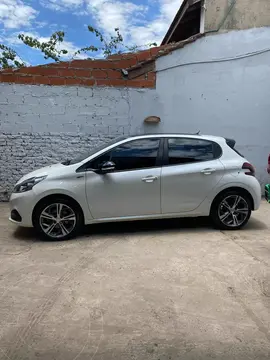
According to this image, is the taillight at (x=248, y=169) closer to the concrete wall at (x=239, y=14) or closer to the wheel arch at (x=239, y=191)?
the wheel arch at (x=239, y=191)

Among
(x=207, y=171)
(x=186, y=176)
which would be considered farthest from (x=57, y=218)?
(x=207, y=171)

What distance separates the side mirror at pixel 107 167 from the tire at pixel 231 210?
1.82 metres

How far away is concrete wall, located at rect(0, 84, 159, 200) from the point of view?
7941 millimetres

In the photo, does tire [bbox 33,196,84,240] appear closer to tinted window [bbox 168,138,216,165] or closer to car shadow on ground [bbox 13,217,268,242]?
car shadow on ground [bbox 13,217,268,242]

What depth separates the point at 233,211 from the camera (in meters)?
5.65

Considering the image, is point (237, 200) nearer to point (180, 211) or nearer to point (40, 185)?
point (180, 211)

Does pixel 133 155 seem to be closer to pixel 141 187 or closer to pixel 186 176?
pixel 141 187

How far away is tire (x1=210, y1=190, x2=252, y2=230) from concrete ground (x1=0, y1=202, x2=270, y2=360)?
0.24 m

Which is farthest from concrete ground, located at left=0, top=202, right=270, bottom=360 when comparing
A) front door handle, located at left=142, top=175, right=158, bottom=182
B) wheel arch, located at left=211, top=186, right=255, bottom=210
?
front door handle, located at left=142, top=175, right=158, bottom=182

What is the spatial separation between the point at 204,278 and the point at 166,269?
477 millimetres

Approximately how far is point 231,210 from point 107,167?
7.23 ft

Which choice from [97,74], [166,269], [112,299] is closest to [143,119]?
[97,74]

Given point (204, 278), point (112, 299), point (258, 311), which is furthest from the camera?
point (204, 278)

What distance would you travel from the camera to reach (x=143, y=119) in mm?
8281
